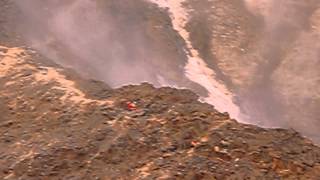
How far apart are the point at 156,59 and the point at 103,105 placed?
2891 inches

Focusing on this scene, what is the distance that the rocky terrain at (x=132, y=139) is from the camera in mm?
31844

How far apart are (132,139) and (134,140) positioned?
185 mm

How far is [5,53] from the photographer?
53.1m

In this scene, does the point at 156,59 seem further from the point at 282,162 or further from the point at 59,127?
the point at 282,162

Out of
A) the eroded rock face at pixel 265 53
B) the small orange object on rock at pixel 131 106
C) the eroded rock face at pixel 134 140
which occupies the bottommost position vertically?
the eroded rock face at pixel 134 140

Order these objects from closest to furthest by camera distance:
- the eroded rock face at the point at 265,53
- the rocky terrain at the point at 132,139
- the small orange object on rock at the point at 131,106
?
the rocky terrain at the point at 132,139, the small orange object on rock at the point at 131,106, the eroded rock face at the point at 265,53


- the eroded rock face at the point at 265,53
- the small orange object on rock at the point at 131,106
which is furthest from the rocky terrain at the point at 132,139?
the eroded rock face at the point at 265,53

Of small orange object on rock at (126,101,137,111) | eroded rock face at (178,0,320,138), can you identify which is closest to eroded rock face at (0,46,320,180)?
small orange object on rock at (126,101,137,111)

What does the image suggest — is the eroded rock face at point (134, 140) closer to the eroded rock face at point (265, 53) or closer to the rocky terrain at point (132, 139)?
the rocky terrain at point (132, 139)

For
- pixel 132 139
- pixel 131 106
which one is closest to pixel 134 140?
pixel 132 139

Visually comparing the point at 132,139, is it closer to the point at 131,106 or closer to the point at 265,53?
the point at 131,106

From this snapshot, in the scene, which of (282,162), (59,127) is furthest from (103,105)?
(282,162)

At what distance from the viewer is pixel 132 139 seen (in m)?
35.4

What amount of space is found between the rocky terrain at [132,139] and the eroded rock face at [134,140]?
6cm
